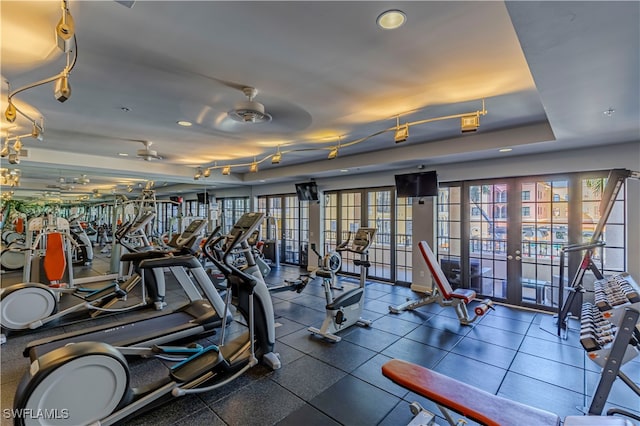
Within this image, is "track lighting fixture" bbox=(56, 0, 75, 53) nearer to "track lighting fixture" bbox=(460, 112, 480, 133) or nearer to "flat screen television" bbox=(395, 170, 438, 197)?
"track lighting fixture" bbox=(460, 112, 480, 133)

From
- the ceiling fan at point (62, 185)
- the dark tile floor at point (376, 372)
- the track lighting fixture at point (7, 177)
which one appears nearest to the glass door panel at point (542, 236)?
the dark tile floor at point (376, 372)

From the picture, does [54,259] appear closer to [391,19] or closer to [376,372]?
[376,372]

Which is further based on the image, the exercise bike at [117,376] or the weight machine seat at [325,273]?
the weight machine seat at [325,273]

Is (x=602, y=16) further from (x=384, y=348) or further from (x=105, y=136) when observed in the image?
(x=105, y=136)

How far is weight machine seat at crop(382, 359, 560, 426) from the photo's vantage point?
1.55 metres

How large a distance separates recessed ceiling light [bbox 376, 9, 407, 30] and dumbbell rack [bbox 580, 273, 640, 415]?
2499mm

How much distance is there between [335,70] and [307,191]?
5.48 meters

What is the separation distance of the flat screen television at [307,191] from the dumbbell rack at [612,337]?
6.11 meters

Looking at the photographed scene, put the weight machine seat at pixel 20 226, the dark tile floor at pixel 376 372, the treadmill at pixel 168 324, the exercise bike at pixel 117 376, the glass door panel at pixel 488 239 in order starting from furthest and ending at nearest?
the weight machine seat at pixel 20 226 → the glass door panel at pixel 488 239 → the treadmill at pixel 168 324 → the dark tile floor at pixel 376 372 → the exercise bike at pixel 117 376

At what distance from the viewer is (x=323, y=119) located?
3.89 m

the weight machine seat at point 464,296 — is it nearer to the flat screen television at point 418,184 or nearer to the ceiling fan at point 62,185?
the flat screen television at point 418,184

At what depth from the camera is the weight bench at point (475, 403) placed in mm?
1419

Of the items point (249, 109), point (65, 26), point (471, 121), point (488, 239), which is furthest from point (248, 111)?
point (488, 239)

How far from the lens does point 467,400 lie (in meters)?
1.68
